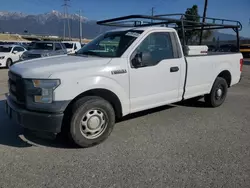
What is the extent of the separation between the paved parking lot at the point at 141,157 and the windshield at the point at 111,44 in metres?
1.44

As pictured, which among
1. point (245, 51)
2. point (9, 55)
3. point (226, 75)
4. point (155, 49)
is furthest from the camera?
point (245, 51)

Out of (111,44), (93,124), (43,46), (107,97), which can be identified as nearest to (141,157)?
(93,124)

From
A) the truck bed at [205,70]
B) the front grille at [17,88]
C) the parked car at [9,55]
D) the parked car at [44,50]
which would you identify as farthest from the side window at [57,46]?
the front grille at [17,88]

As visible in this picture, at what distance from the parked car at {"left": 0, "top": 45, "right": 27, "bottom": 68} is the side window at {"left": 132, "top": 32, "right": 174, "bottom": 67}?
13508mm

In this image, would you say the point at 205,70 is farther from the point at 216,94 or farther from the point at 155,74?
the point at 155,74

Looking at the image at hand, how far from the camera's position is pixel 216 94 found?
6.25 m

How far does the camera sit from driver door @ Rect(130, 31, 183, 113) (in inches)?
167

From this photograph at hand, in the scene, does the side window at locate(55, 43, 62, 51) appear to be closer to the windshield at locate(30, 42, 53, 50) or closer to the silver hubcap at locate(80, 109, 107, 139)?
the windshield at locate(30, 42, 53, 50)

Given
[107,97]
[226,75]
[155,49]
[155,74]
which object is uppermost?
[155,49]

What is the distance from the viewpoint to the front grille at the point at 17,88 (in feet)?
11.7

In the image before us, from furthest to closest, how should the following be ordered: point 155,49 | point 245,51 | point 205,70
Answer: point 245,51
point 205,70
point 155,49

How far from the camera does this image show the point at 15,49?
673 inches

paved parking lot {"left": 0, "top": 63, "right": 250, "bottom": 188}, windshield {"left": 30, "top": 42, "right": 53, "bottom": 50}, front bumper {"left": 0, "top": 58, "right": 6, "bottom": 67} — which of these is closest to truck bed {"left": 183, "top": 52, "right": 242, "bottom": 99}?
paved parking lot {"left": 0, "top": 63, "right": 250, "bottom": 188}

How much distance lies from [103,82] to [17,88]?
1.26 m
